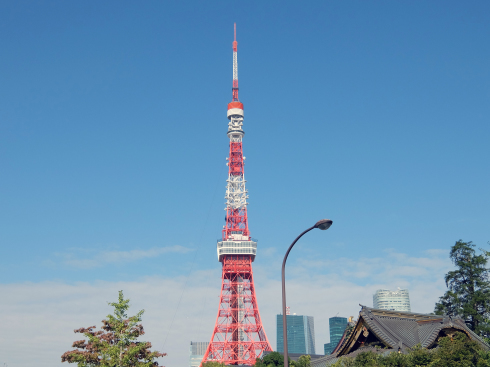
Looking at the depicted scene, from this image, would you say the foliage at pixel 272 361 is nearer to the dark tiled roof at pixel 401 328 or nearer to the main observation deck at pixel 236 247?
the dark tiled roof at pixel 401 328

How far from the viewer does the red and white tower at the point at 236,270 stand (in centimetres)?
8712

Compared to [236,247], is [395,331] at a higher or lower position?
lower

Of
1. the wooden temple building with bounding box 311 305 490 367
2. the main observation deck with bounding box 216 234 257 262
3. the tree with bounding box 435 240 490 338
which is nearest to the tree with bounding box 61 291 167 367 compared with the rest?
the wooden temple building with bounding box 311 305 490 367

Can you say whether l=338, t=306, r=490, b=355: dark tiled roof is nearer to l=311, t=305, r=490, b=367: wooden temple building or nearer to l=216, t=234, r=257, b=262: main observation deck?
l=311, t=305, r=490, b=367: wooden temple building

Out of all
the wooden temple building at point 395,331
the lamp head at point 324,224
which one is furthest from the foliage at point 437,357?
the lamp head at point 324,224

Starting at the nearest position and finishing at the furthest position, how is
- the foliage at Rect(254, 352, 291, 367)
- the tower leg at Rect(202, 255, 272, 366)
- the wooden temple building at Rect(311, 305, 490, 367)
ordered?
the wooden temple building at Rect(311, 305, 490, 367) < the foliage at Rect(254, 352, 291, 367) < the tower leg at Rect(202, 255, 272, 366)

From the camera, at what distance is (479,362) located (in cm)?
2406

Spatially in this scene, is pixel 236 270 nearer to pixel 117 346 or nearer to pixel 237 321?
pixel 237 321

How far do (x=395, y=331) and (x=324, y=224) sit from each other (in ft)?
47.5

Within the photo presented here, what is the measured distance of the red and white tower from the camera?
87.1 m

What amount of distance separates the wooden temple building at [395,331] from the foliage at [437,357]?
59.3 inches

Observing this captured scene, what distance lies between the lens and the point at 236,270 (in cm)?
9412

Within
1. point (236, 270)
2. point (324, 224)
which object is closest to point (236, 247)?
point (236, 270)

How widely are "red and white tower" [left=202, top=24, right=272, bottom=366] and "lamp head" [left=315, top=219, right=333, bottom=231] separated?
221ft
